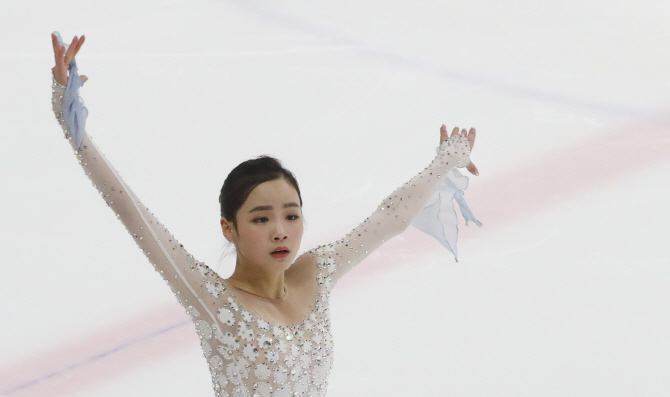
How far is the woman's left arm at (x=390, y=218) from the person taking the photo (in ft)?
7.86

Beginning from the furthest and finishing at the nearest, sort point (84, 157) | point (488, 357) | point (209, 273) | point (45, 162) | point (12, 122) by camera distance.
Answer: point (12, 122)
point (45, 162)
point (488, 357)
point (209, 273)
point (84, 157)

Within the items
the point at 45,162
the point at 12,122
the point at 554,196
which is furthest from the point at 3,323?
the point at 554,196

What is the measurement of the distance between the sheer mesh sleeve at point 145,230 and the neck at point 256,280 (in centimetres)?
10

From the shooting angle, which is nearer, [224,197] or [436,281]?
[224,197]

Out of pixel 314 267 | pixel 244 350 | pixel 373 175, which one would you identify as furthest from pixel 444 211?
pixel 373 175

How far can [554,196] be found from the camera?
416 centimetres

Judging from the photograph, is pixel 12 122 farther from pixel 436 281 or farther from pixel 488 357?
pixel 488 357

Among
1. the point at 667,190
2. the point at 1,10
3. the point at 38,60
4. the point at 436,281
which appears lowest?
the point at 436,281

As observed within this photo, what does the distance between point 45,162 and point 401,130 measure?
5.35 ft

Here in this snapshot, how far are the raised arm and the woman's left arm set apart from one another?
37cm

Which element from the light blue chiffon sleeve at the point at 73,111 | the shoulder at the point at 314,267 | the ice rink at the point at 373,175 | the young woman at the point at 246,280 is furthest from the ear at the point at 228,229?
the ice rink at the point at 373,175

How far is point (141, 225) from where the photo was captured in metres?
2.00

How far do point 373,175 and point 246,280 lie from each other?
1.97m

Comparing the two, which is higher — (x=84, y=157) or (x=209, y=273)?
(x=84, y=157)
